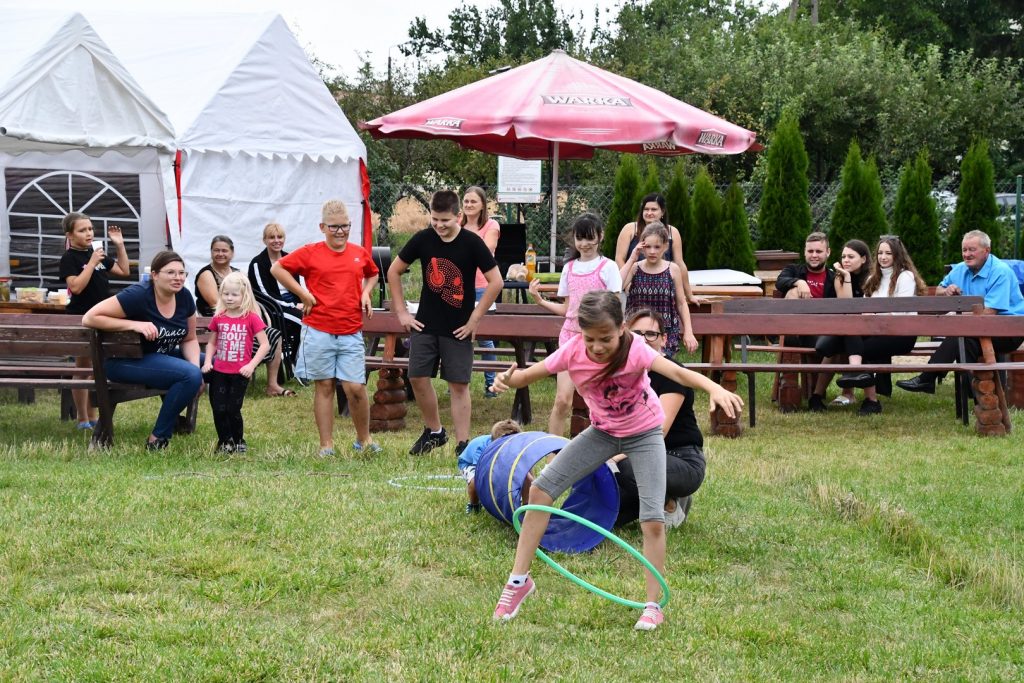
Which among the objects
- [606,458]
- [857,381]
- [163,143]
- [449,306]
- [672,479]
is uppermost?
[163,143]

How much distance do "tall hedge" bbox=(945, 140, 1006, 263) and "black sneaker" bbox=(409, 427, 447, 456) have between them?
11488mm

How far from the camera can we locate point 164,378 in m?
8.47

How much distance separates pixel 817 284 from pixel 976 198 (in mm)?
7011

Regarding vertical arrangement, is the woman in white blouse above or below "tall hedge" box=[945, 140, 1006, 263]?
below

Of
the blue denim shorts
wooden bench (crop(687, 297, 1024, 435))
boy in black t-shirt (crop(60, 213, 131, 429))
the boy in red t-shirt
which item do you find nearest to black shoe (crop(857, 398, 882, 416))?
wooden bench (crop(687, 297, 1024, 435))

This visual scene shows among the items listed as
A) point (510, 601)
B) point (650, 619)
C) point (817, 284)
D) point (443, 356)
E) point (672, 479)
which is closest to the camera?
point (650, 619)

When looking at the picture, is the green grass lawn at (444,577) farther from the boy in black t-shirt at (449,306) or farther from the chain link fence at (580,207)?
the chain link fence at (580,207)

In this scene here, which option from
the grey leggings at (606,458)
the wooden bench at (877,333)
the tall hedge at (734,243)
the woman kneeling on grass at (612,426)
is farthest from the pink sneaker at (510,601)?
the tall hedge at (734,243)

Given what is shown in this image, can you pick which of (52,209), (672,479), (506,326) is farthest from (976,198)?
(672,479)

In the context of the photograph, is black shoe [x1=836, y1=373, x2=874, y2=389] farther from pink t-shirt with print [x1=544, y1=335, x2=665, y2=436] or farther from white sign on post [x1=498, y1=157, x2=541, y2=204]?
pink t-shirt with print [x1=544, y1=335, x2=665, y2=436]

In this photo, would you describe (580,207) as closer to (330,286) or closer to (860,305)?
(860,305)

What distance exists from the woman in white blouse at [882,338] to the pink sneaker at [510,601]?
251 inches

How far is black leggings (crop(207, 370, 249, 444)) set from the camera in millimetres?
8367

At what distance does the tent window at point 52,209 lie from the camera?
13.8m
